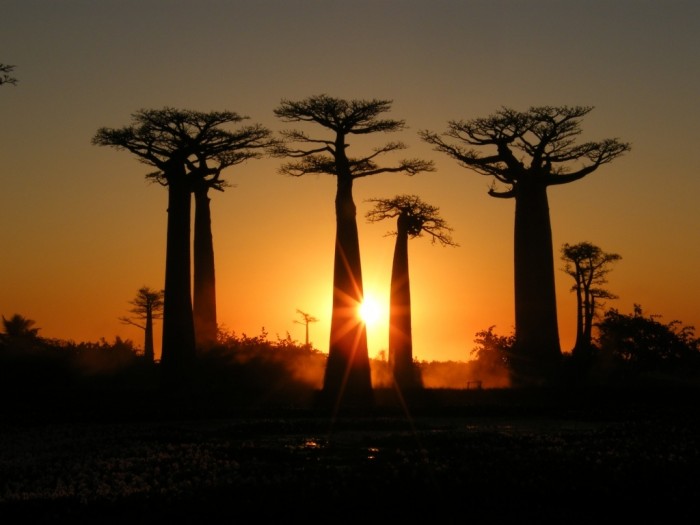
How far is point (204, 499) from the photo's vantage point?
1538 centimetres

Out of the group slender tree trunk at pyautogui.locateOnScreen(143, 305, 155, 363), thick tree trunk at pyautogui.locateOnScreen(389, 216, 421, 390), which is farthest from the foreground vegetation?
slender tree trunk at pyautogui.locateOnScreen(143, 305, 155, 363)

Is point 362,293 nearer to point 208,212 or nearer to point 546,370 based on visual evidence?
point 546,370

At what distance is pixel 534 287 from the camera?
52344 mm

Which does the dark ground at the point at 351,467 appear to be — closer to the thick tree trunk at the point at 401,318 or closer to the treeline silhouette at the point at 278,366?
the treeline silhouette at the point at 278,366

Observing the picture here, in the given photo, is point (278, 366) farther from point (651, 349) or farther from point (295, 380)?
point (651, 349)

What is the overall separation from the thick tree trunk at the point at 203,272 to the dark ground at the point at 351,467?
24114mm

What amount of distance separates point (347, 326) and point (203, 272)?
1594 centimetres

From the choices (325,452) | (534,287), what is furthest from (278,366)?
(325,452)

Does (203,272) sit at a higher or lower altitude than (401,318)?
higher

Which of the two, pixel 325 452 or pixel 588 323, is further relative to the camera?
pixel 588 323

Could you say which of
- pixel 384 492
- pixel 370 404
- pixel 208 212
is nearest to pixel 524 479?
pixel 384 492

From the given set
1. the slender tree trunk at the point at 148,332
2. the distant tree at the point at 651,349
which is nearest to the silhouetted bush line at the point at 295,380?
the distant tree at the point at 651,349

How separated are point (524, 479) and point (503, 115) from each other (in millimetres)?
36399

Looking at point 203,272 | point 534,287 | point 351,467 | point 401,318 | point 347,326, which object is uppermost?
point 203,272
